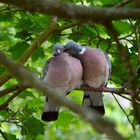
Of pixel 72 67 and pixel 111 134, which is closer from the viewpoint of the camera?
pixel 111 134

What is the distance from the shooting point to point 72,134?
282 inches

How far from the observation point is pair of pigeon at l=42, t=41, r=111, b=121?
1.74m

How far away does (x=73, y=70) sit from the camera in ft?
5.55

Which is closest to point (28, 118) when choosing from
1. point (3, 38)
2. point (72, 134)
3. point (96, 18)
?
point (3, 38)

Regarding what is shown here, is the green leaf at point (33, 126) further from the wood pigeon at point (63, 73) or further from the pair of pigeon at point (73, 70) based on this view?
the wood pigeon at point (63, 73)

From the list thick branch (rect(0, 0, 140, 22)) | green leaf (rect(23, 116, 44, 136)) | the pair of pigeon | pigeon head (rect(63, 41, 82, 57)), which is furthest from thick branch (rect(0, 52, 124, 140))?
green leaf (rect(23, 116, 44, 136))

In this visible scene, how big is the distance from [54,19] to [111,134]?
124 cm

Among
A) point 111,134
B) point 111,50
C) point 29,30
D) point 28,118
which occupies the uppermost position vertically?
point 111,134

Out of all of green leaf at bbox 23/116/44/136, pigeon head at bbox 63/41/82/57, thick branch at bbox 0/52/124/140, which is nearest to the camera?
thick branch at bbox 0/52/124/140

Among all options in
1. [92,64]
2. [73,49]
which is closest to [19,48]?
[73,49]

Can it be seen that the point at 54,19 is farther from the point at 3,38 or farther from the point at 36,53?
the point at 3,38

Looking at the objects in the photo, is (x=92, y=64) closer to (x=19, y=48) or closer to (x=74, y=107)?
(x=19, y=48)

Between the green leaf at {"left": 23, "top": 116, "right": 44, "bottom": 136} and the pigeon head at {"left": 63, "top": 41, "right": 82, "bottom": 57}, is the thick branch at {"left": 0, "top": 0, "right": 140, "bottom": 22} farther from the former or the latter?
the green leaf at {"left": 23, "top": 116, "right": 44, "bottom": 136}

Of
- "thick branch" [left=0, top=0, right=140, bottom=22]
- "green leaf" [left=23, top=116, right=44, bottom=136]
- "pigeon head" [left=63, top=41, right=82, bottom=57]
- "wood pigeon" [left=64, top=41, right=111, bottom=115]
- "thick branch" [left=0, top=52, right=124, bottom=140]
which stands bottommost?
"green leaf" [left=23, top=116, right=44, bottom=136]
